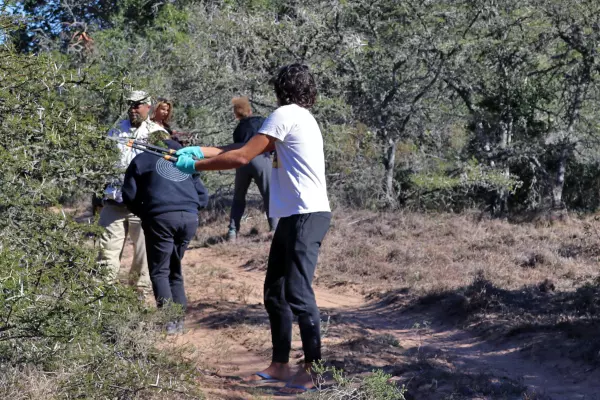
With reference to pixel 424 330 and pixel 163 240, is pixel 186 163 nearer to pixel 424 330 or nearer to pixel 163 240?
pixel 163 240

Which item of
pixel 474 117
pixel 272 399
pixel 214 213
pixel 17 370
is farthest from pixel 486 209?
pixel 17 370

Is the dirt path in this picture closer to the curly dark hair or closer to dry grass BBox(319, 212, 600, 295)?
dry grass BBox(319, 212, 600, 295)

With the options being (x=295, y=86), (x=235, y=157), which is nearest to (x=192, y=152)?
(x=235, y=157)

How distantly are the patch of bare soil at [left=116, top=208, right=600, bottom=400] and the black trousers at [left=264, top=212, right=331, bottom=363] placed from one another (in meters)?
0.35

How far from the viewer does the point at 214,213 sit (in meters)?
13.2

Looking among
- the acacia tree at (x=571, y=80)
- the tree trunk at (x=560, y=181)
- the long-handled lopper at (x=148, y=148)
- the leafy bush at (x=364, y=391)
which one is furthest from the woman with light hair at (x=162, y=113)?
the tree trunk at (x=560, y=181)

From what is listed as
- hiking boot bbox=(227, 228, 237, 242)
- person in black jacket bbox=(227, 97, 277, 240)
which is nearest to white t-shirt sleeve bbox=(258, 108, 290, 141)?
person in black jacket bbox=(227, 97, 277, 240)

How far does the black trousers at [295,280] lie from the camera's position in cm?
→ 460

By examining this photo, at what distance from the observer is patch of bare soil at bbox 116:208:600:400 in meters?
5.04

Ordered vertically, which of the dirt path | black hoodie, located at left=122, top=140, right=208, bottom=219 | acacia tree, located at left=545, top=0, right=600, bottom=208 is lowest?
the dirt path

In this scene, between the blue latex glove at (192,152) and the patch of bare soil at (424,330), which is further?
the patch of bare soil at (424,330)

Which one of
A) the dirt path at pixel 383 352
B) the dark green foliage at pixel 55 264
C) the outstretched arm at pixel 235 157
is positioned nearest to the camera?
the dark green foliage at pixel 55 264

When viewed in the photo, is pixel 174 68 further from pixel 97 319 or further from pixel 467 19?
pixel 97 319

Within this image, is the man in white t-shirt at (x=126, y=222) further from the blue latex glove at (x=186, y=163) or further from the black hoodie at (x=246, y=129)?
the black hoodie at (x=246, y=129)
